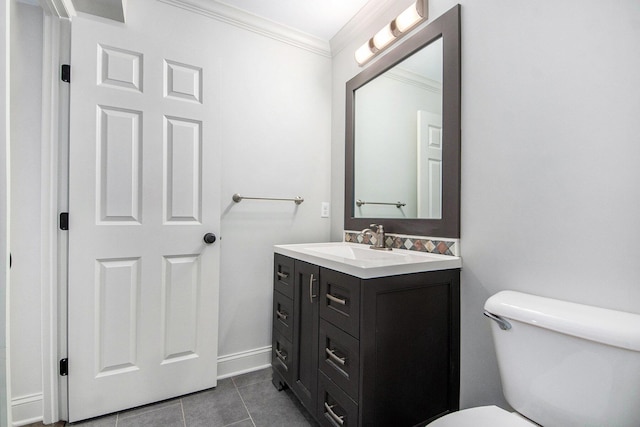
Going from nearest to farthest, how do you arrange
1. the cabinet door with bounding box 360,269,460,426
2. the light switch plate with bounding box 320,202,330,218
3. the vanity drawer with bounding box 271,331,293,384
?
1. the cabinet door with bounding box 360,269,460,426
2. the vanity drawer with bounding box 271,331,293,384
3. the light switch plate with bounding box 320,202,330,218

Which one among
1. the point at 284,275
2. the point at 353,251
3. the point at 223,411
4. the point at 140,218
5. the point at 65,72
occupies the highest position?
the point at 65,72

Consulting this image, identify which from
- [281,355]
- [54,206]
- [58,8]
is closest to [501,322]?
[281,355]

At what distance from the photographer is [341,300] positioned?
118 centimetres

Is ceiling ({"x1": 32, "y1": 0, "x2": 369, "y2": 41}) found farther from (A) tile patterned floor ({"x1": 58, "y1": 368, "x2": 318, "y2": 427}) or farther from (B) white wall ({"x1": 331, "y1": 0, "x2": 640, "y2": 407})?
(A) tile patterned floor ({"x1": 58, "y1": 368, "x2": 318, "y2": 427})

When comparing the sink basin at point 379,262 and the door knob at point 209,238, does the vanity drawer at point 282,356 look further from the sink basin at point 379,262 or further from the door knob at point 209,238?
the door knob at point 209,238

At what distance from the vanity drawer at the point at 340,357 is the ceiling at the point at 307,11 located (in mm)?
1846

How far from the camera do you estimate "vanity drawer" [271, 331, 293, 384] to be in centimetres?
156

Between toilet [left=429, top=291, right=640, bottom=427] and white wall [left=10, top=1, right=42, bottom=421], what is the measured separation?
1820 millimetres

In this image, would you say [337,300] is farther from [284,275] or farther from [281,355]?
[281,355]

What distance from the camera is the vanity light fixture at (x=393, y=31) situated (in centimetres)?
146

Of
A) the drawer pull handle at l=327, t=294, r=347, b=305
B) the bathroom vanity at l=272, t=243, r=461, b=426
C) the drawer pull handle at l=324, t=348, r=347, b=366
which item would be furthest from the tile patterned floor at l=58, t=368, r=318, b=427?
the drawer pull handle at l=327, t=294, r=347, b=305

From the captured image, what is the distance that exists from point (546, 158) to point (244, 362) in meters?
1.95

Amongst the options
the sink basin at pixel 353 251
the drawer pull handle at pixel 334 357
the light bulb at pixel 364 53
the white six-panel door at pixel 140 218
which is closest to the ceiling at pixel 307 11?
the light bulb at pixel 364 53

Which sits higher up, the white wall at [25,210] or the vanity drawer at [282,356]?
the white wall at [25,210]
